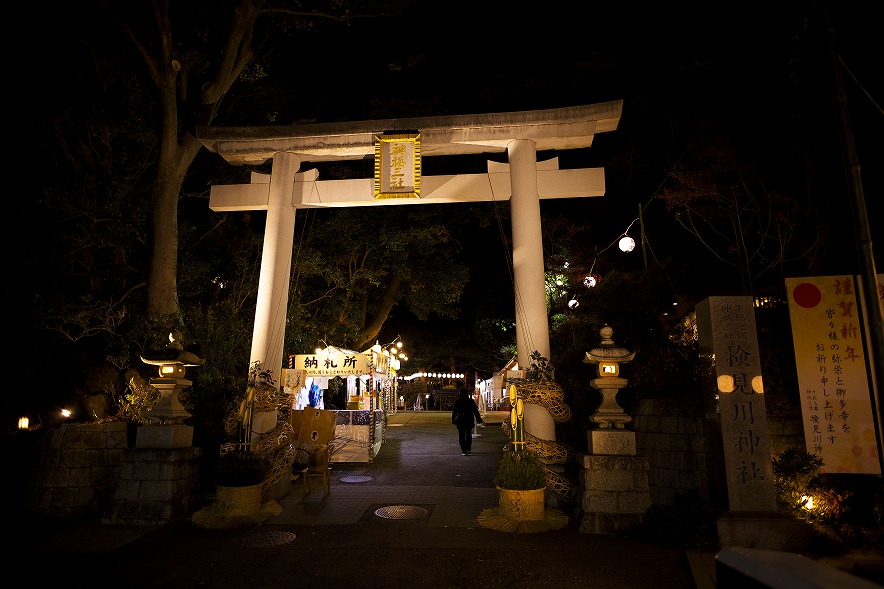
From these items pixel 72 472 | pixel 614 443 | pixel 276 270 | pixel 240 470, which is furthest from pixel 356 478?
pixel 614 443

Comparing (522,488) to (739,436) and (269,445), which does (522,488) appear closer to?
(739,436)

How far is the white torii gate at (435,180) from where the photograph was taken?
989cm

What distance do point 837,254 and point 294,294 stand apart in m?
15.9

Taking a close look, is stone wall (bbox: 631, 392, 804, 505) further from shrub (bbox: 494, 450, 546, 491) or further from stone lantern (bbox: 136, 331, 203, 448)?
stone lantern (bbox: 136, 331, 203, 448)

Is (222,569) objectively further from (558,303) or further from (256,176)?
(558,303)

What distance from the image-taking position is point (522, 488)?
24.2 ft

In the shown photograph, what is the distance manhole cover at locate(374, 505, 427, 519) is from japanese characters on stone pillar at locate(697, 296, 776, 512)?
180 inches

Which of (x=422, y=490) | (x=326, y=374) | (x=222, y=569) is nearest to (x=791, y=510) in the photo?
(x=422, y=490)

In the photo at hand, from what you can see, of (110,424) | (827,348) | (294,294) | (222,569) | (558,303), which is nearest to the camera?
(222,569)

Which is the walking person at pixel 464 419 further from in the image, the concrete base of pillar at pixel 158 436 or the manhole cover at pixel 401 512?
the concrete base of pillar at pixel 158 436

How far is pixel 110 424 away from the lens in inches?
343

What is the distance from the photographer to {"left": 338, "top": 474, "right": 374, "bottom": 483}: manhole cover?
11.0 meters

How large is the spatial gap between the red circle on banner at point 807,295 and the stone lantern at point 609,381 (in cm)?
257

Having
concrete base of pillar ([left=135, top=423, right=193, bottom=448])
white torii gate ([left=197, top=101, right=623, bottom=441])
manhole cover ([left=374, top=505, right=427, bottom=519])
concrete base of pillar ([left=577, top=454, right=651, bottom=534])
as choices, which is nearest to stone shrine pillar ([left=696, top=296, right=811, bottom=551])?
concrete base of pillar ([left=577, top=454, right=651, bottom=534])
